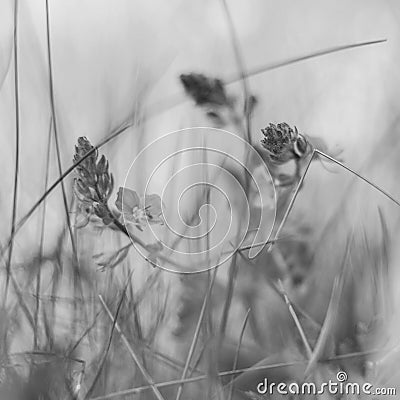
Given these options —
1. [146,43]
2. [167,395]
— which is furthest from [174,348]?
[146,43]

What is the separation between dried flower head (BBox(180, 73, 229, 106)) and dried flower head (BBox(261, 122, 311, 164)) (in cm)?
6

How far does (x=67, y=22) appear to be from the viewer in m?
0.72

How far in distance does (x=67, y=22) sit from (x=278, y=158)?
259 millimetres

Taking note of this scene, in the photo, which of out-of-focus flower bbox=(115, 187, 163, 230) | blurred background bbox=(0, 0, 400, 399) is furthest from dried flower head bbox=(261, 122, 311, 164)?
out-of-focus flower bbox=(115, 187, 163, 230)

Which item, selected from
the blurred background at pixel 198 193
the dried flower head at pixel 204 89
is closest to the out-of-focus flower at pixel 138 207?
the blurred background at pixel 198 193

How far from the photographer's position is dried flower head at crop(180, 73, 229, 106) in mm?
715

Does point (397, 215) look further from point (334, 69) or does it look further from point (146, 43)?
point (146, 43)

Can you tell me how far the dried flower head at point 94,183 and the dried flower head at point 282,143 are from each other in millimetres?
164

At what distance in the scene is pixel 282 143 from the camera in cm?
72

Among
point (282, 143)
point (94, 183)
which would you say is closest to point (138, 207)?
point (94, 183)

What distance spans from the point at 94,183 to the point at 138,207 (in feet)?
0.17

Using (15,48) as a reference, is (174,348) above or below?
below

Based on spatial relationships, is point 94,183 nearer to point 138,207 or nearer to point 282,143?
point 138,207

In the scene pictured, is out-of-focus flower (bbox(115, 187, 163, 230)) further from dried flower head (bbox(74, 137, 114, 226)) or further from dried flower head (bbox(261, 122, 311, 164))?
dried flower head (bbox(261, 122, 311, 164))
